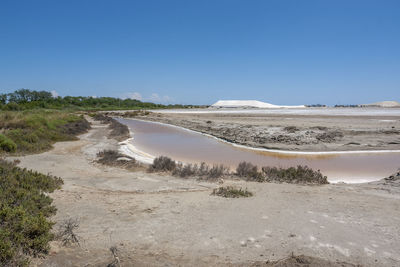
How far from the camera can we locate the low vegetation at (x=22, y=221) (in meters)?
3.72

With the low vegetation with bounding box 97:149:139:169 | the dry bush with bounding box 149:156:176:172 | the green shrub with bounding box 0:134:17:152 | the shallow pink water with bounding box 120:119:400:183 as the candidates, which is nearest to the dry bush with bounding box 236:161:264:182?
the dry bush with bounding box 149:156:176:172

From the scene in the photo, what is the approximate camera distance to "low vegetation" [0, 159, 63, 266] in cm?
372

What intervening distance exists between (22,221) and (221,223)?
362cm

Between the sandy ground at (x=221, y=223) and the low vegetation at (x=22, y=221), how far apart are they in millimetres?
256

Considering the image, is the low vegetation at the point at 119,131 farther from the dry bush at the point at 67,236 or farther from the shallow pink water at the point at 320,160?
the dry bush at the point at 67,236

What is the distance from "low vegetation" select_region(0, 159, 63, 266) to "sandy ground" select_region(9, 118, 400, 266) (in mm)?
256

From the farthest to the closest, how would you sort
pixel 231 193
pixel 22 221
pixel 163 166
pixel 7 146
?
pixel 7 146, pixel 163 166, pixel 231 193, pixel 22 221

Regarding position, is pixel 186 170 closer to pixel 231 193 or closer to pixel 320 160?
pixel 231 193

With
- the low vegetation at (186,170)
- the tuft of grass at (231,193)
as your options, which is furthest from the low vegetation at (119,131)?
the tuft of grass at (231,193)

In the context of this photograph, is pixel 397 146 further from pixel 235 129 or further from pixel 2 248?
pixel 2 248

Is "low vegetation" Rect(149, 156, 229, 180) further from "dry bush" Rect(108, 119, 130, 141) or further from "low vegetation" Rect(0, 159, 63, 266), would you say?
"dry bush" Rect(108, 119, 130, 141)

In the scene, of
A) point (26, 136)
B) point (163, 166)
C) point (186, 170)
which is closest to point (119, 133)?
point (26, 136)

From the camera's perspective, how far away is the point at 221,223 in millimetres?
5527

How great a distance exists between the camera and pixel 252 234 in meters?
5.04
